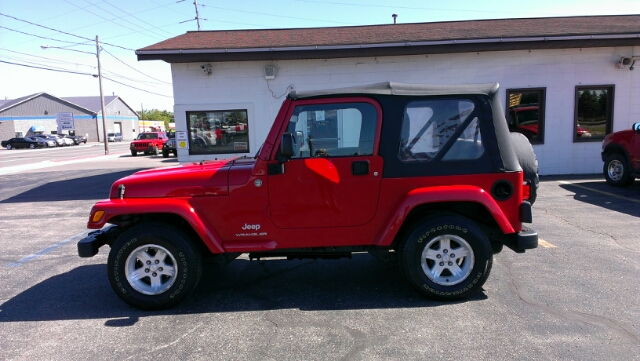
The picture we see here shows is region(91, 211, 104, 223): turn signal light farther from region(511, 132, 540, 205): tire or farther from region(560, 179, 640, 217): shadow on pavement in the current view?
region(560, 179, 640, 217): shadow on pavement

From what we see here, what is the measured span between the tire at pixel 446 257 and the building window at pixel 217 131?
27.2 ft

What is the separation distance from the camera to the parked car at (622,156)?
9.08m

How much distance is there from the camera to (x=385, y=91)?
13.2 feet

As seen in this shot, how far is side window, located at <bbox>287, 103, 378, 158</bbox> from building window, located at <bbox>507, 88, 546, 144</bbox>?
8936mm

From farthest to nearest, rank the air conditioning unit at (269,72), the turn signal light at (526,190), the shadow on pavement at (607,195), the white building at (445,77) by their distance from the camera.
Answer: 1. the air conditioning unit at (269,72)
2. the white building at (445,77)
3. the shadow on pavement at (607,195)
4. the turn signal light at (526,190)

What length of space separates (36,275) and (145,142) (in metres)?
26.2

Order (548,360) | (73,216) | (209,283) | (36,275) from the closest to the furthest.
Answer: (548,360)
(209,283)
(36,275)
(73,216)

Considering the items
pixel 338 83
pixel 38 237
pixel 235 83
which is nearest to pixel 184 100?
pixel 235 83

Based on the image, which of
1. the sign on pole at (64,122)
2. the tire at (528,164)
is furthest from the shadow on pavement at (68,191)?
the sign on pole at (64,122)

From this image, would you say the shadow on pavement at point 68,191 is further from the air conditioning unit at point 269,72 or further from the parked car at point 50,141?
the parked car at point 50,141

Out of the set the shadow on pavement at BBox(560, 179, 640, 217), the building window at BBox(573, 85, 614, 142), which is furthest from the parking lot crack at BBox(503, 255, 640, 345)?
the building window at BBox(573, 85, 614, 142)

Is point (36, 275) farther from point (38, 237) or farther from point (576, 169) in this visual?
point (576, 169)

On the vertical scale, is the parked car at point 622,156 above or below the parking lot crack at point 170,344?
above

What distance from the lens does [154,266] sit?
4062 millimetres
